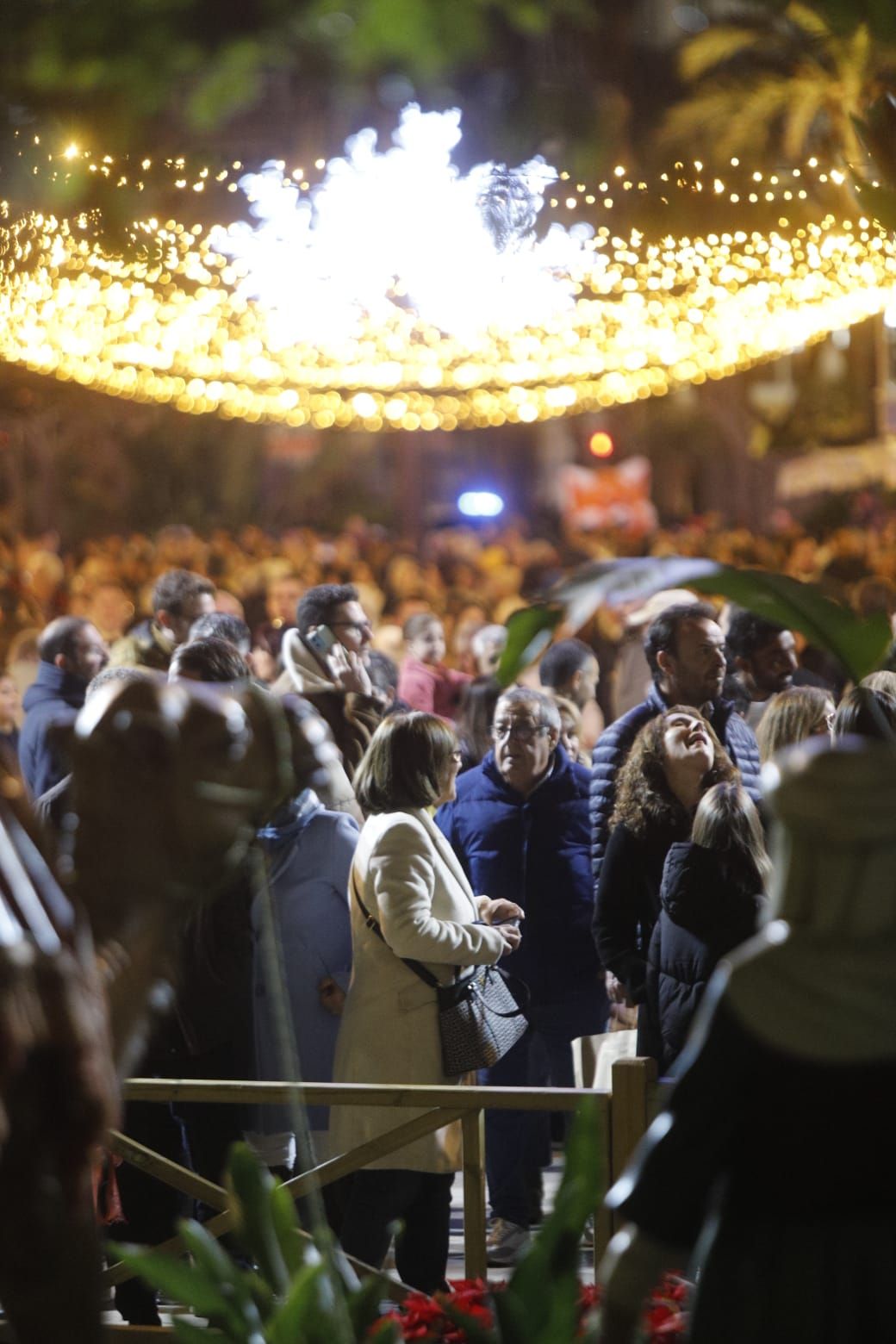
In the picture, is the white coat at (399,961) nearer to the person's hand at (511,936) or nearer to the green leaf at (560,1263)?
the person's hand at (511,936)

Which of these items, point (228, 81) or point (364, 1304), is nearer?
point (228, 81)

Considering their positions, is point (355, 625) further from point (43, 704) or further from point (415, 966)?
point (415, 966)

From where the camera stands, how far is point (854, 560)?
10062 mm

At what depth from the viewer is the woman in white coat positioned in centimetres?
358

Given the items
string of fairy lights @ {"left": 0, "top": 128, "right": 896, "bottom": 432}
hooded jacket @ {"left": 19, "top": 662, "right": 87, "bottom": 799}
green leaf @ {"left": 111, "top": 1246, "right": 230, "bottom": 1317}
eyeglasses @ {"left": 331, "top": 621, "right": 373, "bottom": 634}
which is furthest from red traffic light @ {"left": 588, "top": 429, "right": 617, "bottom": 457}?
green leaf @ {"left": 111, "top": 1246, "right": 230, "bottom": 1317}

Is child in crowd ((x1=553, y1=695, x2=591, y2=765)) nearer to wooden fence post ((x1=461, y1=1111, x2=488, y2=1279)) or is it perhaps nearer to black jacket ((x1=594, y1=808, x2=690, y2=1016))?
black jacket ((x1=594, y1=808, x2=690, y2=1016))

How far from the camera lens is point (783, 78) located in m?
2.99

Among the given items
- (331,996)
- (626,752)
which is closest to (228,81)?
(331,996)

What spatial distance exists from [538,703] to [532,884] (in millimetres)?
511

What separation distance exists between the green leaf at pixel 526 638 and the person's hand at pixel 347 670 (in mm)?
2843

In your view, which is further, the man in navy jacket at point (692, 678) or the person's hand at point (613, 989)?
the man in navy jacket at point (692, 678)

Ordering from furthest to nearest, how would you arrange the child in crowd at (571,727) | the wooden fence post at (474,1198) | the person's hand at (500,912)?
1. the child in crowd at (571,727)
2. the person's hand at (500,912)
3. the wooden fence post at (474,1198)

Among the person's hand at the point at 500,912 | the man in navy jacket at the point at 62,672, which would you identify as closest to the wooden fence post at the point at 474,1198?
the person's hand at the point at 500,912

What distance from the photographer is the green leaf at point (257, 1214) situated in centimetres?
190
